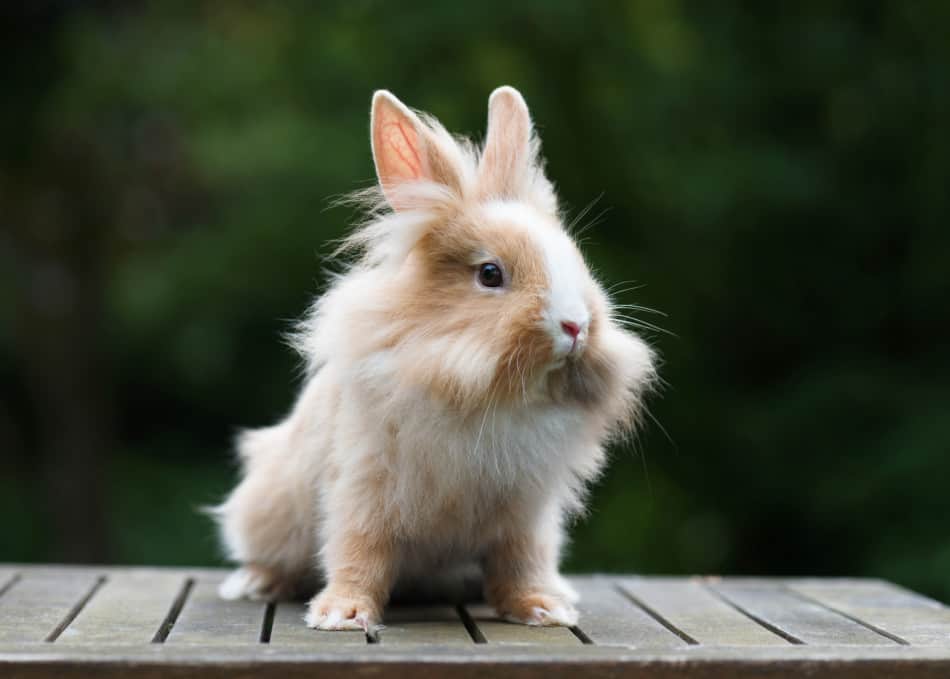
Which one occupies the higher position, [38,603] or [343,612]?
[343,612]

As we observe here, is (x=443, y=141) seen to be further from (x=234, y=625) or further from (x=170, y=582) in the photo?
(x=170, y=582)

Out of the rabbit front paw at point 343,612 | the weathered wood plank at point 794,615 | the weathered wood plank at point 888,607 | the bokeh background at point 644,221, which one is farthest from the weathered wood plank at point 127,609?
the bokeh background at point 644,221

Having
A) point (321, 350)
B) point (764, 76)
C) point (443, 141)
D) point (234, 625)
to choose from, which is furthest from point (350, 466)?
point (764, 76)

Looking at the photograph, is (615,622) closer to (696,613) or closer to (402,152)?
(696,613)

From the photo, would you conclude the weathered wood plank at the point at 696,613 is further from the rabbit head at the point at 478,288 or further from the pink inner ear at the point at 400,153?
the pink inner ear at the point at 400,153

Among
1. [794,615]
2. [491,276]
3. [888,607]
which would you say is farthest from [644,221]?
[491,276]

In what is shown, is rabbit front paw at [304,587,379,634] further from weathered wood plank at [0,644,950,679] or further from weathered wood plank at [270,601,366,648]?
weathered wood plank at [0,644,950,679]
